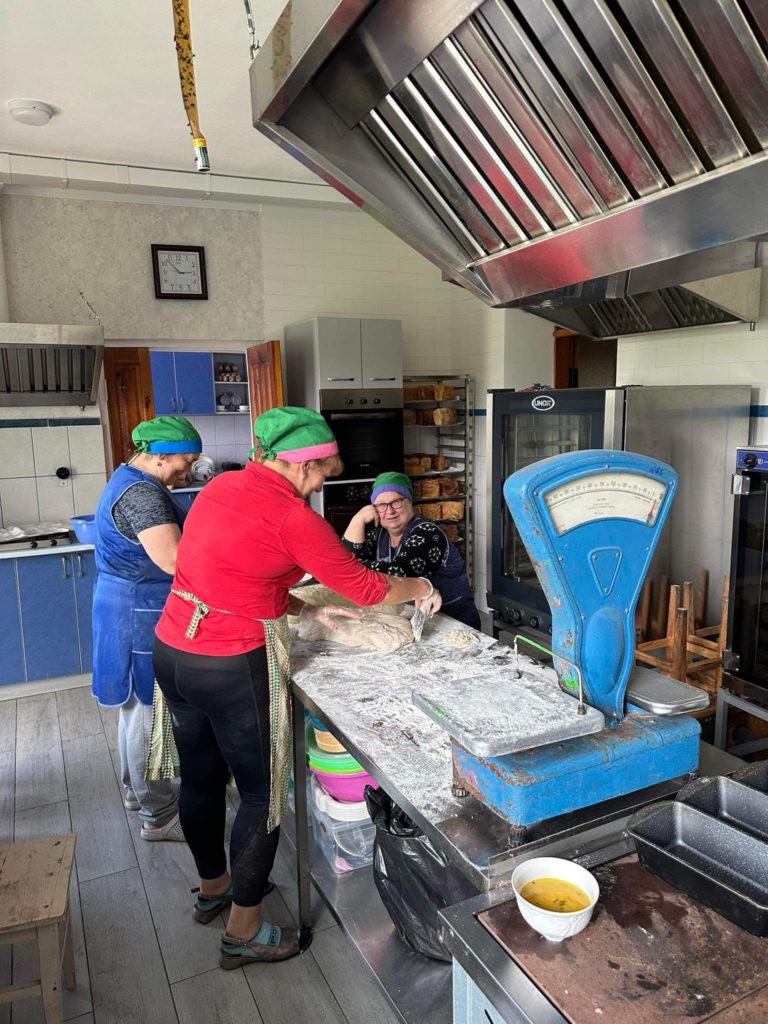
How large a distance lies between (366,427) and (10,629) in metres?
2.72

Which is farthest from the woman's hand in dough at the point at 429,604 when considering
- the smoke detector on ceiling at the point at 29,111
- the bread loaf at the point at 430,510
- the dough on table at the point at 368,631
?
the bread loaf at the point at 430,510

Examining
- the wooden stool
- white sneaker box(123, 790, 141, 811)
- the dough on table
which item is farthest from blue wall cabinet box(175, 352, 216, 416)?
the wooden stool

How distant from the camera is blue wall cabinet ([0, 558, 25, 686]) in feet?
14.2

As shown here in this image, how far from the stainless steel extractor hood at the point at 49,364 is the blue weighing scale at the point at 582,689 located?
13.2ft

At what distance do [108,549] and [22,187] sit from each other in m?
3.22

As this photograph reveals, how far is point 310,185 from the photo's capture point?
5098 millimetres

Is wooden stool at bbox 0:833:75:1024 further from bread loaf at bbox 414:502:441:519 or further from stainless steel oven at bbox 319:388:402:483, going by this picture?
bread loaf at bbox 414:502:441:519

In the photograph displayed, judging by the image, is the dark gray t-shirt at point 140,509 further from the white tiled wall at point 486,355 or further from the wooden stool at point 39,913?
the white tiled wall at point 486,355

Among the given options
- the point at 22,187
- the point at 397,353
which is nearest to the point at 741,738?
the point at 397,353

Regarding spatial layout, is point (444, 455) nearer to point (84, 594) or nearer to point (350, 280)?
point (350, 280)

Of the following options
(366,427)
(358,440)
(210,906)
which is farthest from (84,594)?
(210,906)

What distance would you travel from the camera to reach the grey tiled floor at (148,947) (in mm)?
2145

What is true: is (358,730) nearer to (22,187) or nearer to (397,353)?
(397,353)

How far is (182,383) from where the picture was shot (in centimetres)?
548
